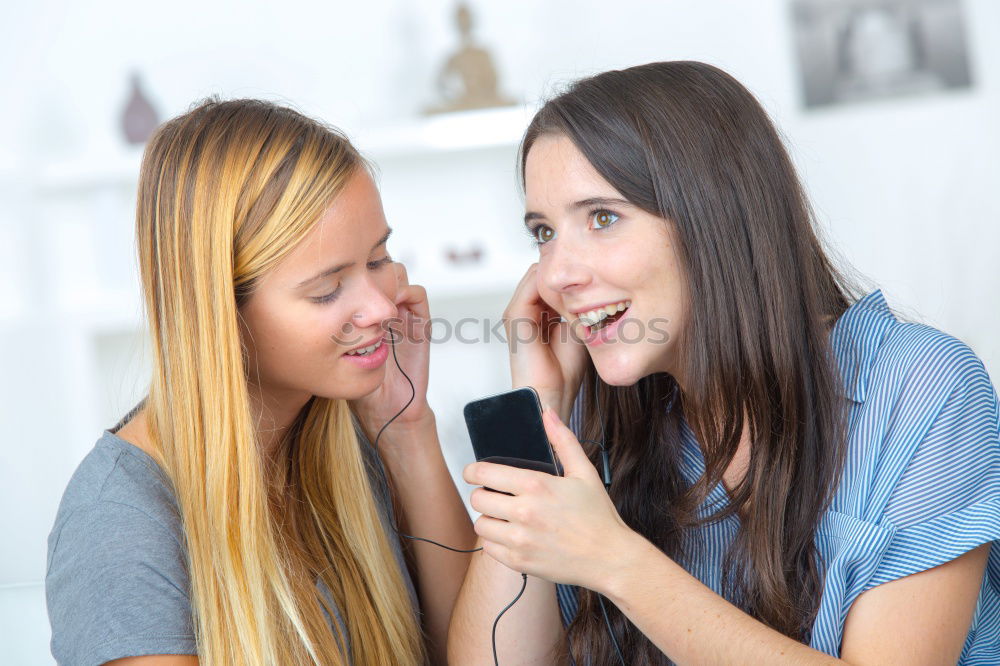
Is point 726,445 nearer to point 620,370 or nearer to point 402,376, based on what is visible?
point 620,370

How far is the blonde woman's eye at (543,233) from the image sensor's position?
141 cm

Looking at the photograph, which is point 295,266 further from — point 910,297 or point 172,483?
point 910,297

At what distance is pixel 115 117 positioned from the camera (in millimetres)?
3146

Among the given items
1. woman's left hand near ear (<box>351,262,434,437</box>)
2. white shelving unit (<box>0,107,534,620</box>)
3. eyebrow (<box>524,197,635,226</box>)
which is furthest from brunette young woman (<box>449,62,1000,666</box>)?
white shelving unit (<box>0,107,534,620</box>)

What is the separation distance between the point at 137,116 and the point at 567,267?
7.25ft

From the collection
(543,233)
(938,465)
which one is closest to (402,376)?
(543,233)

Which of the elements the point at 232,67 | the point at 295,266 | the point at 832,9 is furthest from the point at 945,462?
the point at 232,67

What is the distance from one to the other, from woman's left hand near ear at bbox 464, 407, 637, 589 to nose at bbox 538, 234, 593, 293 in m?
0.30

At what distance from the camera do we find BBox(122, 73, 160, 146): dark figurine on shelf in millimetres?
3016

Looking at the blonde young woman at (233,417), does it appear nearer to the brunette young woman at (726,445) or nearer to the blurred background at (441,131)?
the brunette young woman at (726,445)

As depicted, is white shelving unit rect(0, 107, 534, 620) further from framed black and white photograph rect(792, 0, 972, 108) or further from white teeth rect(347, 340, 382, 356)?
white teeth rect(347, 340, 382, 356)

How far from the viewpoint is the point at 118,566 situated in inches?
44.3

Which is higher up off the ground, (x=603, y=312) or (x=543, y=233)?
(x=543, y=233)

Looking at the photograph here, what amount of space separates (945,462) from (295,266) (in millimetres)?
868
